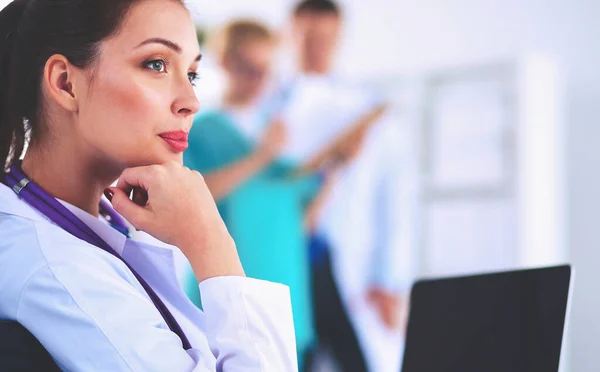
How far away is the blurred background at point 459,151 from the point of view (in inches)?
132

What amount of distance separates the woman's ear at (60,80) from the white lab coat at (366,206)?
255 cm

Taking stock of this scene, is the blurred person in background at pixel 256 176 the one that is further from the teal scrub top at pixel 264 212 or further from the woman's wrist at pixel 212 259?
the woman's wrist at pixel 212 259

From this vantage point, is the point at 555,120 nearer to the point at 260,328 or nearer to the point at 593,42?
the point at 593,42

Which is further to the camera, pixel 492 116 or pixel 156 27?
pixel 492 116

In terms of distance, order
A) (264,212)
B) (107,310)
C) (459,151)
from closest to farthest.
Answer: (107,310), (264,212), (459,151)

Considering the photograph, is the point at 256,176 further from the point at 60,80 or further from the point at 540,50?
the point at 60,80

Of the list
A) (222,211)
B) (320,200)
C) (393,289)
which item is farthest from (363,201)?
(222,211)

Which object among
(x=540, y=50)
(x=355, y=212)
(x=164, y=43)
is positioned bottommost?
(x=355, y=212)

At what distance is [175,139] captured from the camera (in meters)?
0.99

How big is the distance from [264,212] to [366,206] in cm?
48

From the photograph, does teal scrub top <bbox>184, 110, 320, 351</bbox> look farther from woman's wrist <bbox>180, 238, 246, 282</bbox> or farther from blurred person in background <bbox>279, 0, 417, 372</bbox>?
woman's wrist <bbox>180, 238, 246, 282</bbox>

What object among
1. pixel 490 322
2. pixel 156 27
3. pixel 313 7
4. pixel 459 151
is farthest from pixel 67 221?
pixel 313 7

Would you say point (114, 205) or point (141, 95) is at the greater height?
point (141, 95)

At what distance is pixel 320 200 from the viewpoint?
352cm
